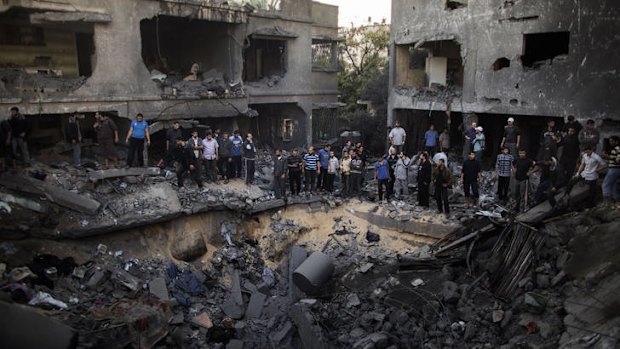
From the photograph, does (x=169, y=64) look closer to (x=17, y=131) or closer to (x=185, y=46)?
(x=185, y=46)

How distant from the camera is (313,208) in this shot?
1581cm

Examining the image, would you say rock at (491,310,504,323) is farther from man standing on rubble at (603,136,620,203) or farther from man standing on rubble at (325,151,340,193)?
man standing on rubble at (325,151,340,193)

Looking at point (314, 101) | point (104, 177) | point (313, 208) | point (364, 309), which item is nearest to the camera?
point (364, 309)

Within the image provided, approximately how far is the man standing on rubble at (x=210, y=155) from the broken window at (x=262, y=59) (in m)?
8.39

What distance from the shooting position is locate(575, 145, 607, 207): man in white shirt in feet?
35.5

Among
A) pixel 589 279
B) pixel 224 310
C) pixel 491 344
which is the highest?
pixel 589 279

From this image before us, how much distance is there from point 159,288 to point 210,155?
16.7 ft

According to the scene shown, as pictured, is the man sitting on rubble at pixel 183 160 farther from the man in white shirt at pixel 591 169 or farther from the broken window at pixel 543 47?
the broken window at pixel 543 47

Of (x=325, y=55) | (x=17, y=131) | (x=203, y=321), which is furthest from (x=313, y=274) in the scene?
(x=325, y=55)

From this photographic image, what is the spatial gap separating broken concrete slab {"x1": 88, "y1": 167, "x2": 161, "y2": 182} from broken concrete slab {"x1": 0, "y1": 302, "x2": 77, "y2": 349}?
18.2 ft

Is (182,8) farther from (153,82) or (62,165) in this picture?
(62,165)

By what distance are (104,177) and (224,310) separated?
16.3ft

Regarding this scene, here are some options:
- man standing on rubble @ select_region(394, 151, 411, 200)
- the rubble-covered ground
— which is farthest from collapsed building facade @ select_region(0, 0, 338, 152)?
man standing on rubble @ select_region(394, 151, 411, 200)

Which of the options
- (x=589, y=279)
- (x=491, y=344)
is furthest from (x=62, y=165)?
(x=589, y=279)
